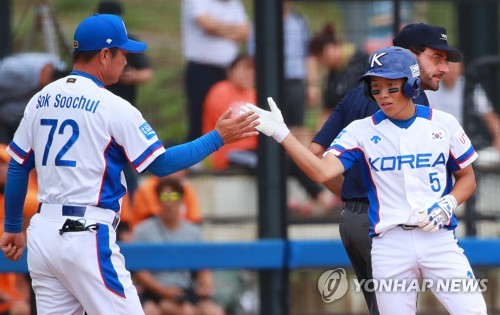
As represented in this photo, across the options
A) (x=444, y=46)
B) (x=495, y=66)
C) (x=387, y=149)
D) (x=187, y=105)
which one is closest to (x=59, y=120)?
(x=387, y=149)

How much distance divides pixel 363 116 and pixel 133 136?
1559 millimetres

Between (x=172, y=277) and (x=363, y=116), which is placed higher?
(x=363, y=116)

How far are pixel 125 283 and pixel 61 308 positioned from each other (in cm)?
36

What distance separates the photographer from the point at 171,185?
28.7 ft

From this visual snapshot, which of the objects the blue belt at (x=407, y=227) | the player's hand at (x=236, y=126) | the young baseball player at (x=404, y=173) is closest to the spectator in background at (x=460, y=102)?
the young baseball player at (x=404, y=173)

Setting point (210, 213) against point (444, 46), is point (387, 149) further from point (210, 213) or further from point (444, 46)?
point (210, 213)

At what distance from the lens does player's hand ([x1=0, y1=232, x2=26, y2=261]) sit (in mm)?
5828

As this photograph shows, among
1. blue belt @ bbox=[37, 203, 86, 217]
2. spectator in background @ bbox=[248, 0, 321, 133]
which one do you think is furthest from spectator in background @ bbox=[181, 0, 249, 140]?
blue belt @ bbox=[37, 203, 86, 217]

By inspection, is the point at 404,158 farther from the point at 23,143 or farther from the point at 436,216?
the point at 23,143

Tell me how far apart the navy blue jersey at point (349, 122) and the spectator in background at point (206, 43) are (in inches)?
93.1

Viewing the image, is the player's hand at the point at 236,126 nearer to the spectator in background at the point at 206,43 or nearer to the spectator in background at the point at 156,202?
the spectator in background at the point at 206,43

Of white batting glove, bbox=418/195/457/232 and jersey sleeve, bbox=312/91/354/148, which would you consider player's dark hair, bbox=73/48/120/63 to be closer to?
jersey sleeve, bbox=312/91/354/148

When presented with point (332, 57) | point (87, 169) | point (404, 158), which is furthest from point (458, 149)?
point (332, 57)

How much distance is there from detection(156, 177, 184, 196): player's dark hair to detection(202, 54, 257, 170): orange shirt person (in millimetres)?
346
